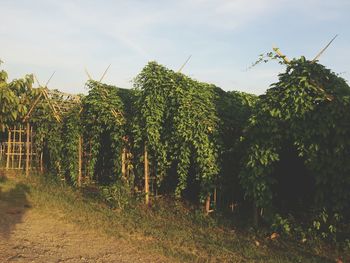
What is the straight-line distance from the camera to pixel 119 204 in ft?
29.9

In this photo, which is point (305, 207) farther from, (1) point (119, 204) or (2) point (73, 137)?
(2) point (73, 137)

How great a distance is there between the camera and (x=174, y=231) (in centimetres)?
741

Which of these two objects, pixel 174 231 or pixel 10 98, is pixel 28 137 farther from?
pixel 174 231

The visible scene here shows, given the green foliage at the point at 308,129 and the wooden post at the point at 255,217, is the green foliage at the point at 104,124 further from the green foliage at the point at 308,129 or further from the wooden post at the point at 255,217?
the green foliage at the point at 308,129

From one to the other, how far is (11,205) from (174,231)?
4.74 meters

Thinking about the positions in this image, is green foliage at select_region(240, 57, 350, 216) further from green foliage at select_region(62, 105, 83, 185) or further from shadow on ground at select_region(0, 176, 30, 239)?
green foliage at select_region(62, 105, 83, 185)

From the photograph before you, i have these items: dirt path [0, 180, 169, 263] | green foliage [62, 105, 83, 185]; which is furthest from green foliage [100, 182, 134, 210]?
green foliage [62, 105, 83, 185]

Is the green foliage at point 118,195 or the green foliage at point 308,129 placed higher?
the green foliage at point 308,129

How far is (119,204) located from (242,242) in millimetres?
3342

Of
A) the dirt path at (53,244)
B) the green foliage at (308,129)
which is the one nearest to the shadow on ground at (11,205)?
the dirt path at (53,244)

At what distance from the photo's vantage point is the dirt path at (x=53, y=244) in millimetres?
5949

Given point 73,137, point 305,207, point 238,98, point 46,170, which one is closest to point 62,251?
point 305,207

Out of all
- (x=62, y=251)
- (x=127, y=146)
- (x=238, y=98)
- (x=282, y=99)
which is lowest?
(x=62, y=251)

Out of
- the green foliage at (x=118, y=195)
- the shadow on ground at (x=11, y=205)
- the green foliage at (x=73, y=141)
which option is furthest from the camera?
the green foliage at (x=73, y=141)
